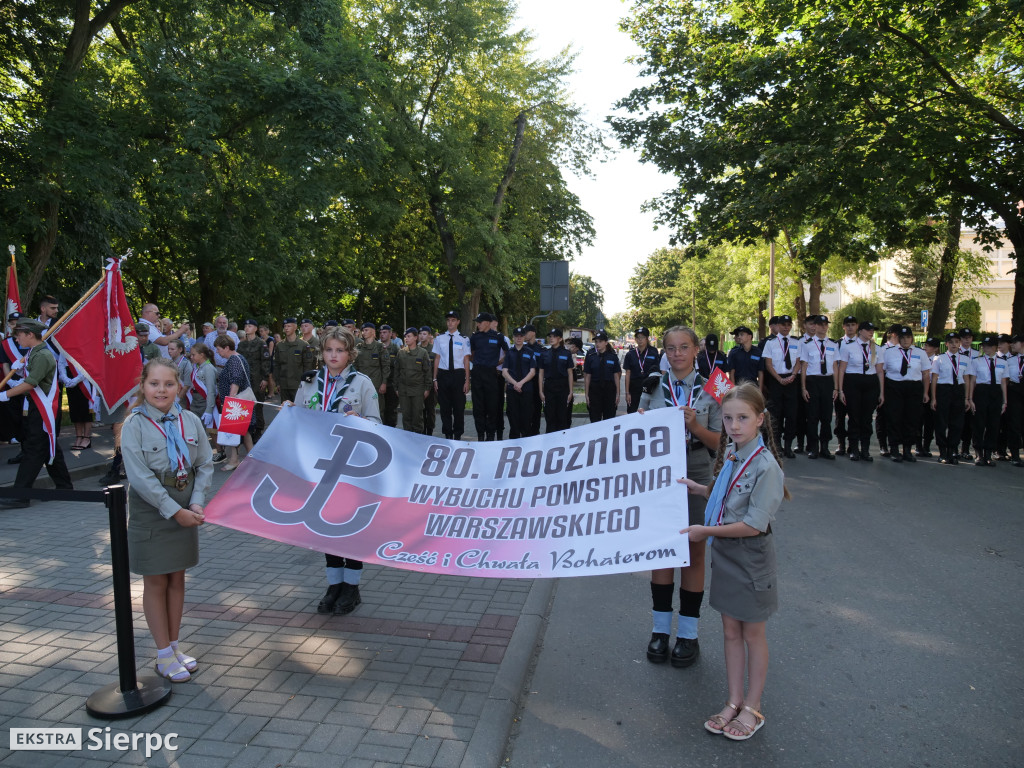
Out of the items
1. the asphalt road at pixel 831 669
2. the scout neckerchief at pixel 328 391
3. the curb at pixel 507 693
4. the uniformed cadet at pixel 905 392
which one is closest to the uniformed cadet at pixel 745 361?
the uniformed cadet at pixel 905 392

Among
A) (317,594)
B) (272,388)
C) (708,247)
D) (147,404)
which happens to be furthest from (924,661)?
(708,247)

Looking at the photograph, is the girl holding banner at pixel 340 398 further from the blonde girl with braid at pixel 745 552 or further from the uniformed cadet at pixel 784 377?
the uniformed cadet at pixel 784 377

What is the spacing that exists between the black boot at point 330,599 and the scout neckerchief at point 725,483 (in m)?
2.78

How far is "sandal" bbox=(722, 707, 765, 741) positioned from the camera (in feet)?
11.5

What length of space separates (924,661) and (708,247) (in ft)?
51.2

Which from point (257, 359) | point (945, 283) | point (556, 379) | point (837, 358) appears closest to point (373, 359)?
point (257, 359)

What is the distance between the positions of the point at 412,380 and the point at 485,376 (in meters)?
1.45

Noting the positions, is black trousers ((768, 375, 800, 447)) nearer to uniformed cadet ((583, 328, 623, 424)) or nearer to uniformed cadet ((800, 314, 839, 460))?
uniformed cadet ((800, 314, 839, 460))

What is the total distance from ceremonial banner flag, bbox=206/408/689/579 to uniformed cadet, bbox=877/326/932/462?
935 cm

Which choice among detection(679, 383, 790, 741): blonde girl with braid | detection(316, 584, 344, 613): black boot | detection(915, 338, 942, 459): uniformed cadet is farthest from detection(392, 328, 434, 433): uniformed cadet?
detection(679, 383, 790, 741): blonde girl with braid

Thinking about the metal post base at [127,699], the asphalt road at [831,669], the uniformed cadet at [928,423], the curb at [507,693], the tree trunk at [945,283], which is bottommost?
the asphalt road at [831,669]

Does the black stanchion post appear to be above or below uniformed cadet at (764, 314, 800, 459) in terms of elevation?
below

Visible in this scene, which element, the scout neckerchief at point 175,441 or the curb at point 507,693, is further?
the scout neckerchief at point 175,441

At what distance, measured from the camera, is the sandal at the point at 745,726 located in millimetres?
3498
